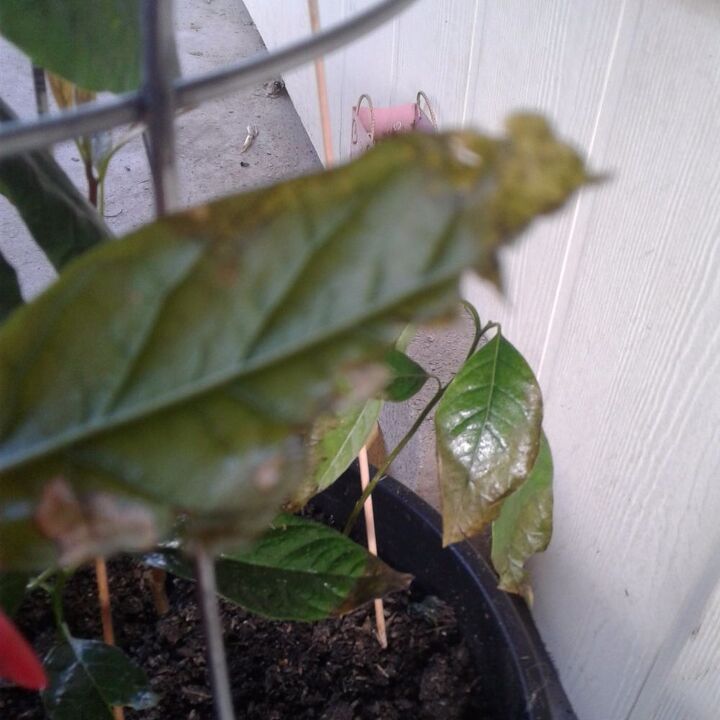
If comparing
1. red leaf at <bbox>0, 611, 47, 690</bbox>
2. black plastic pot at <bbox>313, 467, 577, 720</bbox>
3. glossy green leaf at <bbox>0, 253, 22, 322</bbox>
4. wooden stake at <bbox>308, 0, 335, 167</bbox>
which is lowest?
black plastic pot at <bbox>313, 467, 577, 720</bbox>

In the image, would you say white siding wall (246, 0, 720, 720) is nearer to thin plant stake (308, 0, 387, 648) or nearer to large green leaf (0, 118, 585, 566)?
thin plant stake (308, 0, 387, 648)

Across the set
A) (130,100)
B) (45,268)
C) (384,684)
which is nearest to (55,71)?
(130,100)

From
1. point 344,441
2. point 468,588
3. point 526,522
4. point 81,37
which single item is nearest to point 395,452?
point 344,441

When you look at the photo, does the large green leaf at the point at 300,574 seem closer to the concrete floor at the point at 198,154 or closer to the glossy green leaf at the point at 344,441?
the glossy green leaf at the point at 344,441

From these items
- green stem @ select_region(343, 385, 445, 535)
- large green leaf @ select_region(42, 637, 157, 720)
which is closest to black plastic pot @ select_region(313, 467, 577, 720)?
green stem @ select_region(343, 385, 445, 535)

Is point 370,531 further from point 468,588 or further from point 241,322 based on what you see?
point 241,322

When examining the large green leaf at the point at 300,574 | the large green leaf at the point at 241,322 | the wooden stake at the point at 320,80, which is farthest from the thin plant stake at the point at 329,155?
the large green leaf at the point at 241,322
